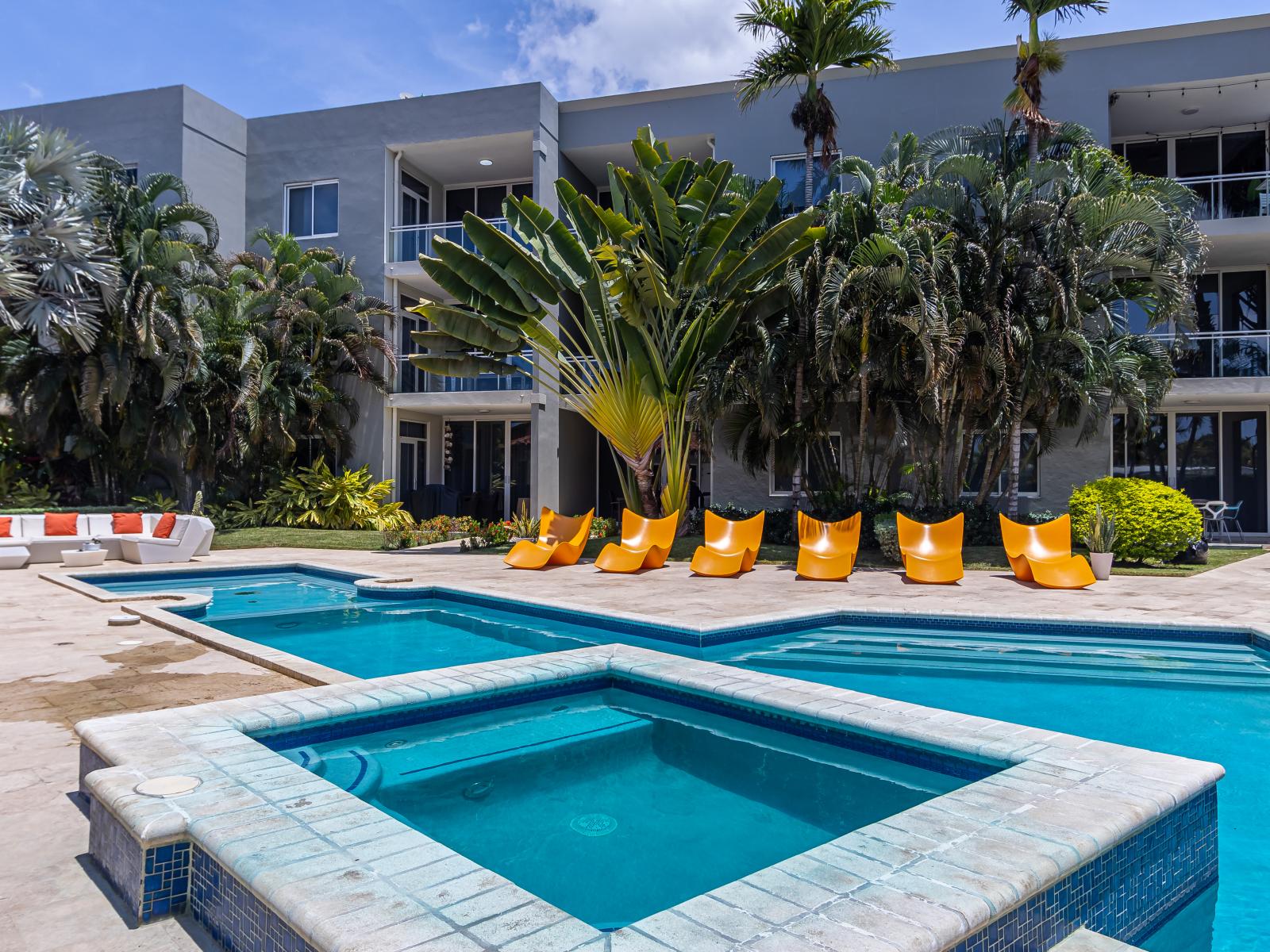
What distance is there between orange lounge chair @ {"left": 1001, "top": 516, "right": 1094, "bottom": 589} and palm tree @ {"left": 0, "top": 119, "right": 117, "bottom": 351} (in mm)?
16852

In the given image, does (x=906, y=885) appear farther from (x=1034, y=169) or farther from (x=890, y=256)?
(x=1034, y=169)

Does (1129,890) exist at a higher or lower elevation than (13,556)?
lower

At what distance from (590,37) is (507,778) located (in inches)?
814

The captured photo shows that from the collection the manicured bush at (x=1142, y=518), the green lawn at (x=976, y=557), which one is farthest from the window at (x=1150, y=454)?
the manicured bush at (x=1142, y=518)

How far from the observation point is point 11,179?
15.4m

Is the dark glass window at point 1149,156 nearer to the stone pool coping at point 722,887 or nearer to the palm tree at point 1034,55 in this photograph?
the palm tree at point 1034,55

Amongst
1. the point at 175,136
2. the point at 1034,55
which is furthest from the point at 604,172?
the point at 1034,55

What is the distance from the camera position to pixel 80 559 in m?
14.0

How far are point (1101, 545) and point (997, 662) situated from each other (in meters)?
5.65

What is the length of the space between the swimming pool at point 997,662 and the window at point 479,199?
15.6 meters

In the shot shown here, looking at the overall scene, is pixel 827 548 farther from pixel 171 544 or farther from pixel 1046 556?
pixel 171 544

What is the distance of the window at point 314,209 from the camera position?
72.8ft

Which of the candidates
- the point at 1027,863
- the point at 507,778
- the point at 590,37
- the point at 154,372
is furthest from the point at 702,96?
the point at 1027,863

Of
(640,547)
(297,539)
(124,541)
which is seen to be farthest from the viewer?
(297,539)
